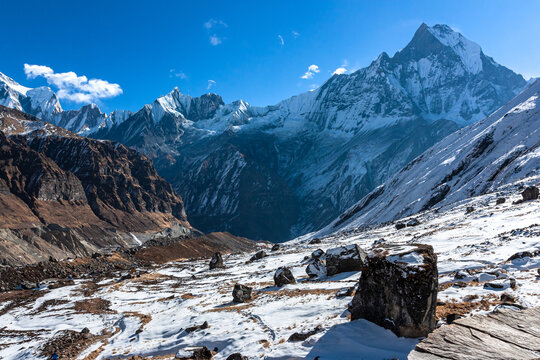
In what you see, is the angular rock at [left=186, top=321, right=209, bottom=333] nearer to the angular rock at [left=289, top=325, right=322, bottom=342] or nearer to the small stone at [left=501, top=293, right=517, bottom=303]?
the angular rock at [left=289, top=325, right=322, bottom=342]

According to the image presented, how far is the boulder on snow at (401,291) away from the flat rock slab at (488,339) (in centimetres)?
315

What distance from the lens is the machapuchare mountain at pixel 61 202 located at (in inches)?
4272

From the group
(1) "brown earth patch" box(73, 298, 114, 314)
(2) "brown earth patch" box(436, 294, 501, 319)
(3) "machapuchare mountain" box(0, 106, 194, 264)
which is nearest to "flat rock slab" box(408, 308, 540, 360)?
(2) "brown earth patch" box(436, 294, 501, 319)

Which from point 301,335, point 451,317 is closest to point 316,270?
point 301,335

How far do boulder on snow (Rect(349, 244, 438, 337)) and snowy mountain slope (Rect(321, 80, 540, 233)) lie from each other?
6258 cm

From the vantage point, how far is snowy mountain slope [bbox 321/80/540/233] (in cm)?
7069

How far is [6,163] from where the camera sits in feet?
486

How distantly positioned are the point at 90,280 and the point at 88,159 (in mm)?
159082

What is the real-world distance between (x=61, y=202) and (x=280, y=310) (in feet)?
549

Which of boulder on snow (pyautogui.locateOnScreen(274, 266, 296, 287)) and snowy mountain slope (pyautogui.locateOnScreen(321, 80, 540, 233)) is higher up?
snowy mountain slope (pyautogui.locateOnScreen(321, 80, 540, 233))

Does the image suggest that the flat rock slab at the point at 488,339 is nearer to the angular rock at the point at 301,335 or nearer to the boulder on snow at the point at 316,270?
the angular rock at the point at 301,335

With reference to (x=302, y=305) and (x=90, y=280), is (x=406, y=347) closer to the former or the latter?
(x=302, y=305)

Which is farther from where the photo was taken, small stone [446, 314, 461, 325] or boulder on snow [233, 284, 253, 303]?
boulder on snow [233, 284, 253, 303]

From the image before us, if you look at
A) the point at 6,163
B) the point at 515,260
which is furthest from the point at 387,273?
the point at 6,163
